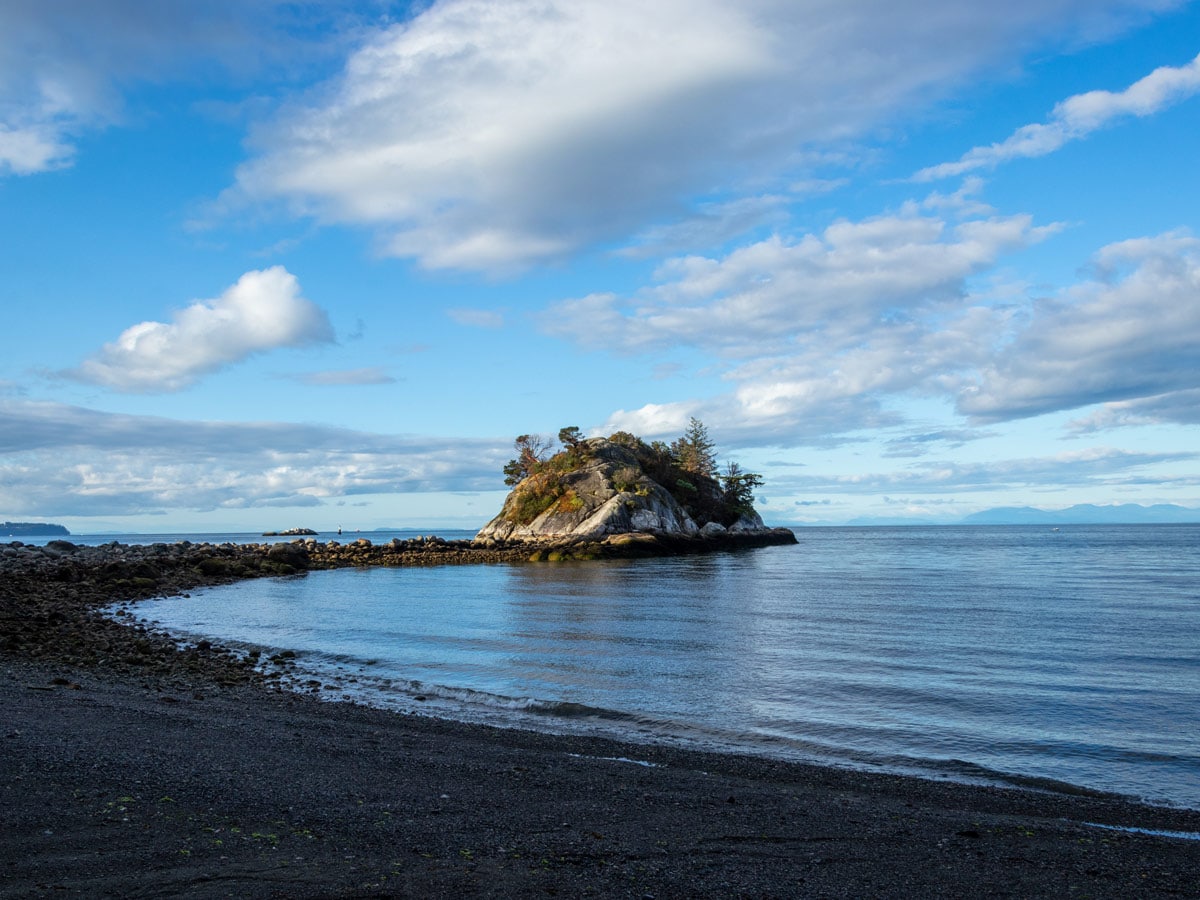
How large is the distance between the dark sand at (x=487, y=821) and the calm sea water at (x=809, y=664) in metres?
2.12

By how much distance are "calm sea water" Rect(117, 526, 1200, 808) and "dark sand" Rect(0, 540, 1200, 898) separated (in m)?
2.12

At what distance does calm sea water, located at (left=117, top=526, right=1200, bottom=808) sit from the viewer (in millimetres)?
13930

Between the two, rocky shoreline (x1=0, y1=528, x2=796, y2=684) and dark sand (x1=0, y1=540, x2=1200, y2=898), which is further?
rocky shoreline (x1=0, y1=528, x2=796, y2=684)

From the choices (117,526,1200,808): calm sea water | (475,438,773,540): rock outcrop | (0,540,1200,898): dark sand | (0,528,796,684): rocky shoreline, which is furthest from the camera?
(475,438,773,540): rock outcrop

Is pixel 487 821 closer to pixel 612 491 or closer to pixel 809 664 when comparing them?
pixel 809 664

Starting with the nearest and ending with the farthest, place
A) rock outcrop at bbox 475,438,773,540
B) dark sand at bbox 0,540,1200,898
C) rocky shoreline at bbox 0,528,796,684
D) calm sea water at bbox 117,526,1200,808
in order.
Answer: dark sand at bbox 0,540,1200,898, calm sea water at bbox 117,526,1200,808, rocky shoreline at bbox 0,528,796,684, rock outcrop at bbox 475,438,773,540

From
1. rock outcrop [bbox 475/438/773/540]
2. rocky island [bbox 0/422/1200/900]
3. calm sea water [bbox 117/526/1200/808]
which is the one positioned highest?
rock outcrop [bbox 475/438/773/540]

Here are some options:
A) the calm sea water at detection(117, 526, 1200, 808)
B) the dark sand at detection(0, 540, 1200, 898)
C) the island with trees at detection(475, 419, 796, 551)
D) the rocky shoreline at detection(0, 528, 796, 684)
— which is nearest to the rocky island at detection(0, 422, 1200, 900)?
the dark sand at detection(0, 540, 1200, 898)

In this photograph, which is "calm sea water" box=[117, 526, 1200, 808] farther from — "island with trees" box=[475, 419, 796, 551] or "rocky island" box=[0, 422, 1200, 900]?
"island with trees" box=[475, 419, 796, 551]

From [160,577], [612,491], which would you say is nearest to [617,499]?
[612,491]

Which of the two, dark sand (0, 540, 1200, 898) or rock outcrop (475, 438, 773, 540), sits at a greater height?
rock outcrop (475, 438, 773, 540)

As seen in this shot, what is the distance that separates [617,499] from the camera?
8706 centimetres

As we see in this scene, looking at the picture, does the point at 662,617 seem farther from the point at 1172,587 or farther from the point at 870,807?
the point at 1172,587

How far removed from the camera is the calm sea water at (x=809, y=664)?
548 inches
